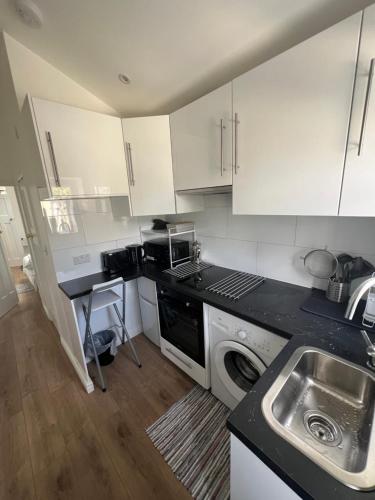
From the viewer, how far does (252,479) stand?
0.61m

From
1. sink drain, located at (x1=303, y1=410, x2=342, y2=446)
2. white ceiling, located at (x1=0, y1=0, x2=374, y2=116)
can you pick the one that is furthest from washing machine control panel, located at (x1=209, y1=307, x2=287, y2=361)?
white ceiling, located at (x1=0, y1=0, x2=374, y2=116)

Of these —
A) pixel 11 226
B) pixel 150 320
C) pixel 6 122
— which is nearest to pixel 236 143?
pixel 150 320

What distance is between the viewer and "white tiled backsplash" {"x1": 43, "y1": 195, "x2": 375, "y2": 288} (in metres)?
1.25

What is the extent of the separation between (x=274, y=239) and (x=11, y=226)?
236 inches

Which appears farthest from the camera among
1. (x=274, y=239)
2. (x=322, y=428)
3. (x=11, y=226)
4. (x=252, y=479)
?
(x=11, y=226)

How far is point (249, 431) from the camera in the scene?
1.91ft

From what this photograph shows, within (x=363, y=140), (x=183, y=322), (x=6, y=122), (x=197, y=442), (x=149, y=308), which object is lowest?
(x=197, y=442)

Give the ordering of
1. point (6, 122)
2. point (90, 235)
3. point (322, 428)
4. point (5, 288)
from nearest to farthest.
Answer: point (322, 428)
point (90, 235)
point (6, 122)
point (5, 288)

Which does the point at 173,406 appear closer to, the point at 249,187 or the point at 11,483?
the point at 11,483

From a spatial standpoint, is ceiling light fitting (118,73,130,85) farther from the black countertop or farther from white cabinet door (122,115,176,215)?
the black countertop

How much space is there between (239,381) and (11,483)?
143 centimetres

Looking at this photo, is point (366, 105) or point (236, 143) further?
point (236, 143)

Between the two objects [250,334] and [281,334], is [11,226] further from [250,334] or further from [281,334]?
[281,334]

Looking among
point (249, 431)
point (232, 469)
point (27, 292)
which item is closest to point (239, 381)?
point (232, 469)
